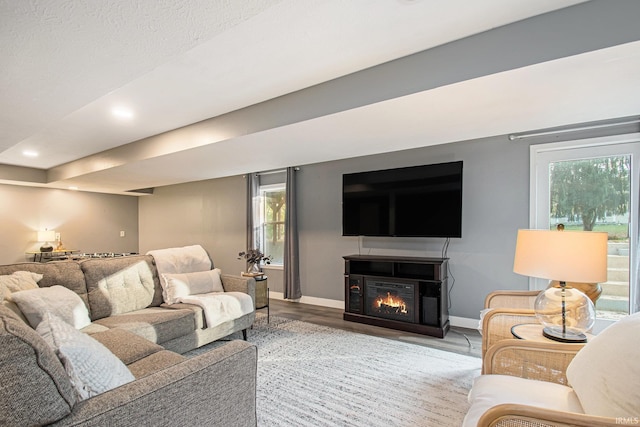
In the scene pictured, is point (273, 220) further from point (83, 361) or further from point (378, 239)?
point (83, 361)

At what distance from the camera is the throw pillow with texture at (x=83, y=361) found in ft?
3.46

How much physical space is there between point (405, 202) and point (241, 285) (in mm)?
2220

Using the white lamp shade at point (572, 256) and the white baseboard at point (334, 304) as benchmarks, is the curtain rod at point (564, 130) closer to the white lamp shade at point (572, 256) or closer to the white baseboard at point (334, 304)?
the white lamp shade at point (572, 256)

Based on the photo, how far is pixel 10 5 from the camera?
124 cm

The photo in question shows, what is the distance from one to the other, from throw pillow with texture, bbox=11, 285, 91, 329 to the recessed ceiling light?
5.63 feet

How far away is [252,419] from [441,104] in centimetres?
236

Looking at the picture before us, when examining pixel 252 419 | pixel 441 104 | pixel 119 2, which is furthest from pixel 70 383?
pixel 441 104

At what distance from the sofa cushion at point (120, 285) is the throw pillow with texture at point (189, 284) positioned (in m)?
0.15

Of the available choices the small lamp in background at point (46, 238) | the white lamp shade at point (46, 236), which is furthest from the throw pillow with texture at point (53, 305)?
the white lamp shade at point (46, 236)

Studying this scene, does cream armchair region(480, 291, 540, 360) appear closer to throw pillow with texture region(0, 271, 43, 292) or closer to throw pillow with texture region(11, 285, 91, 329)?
throw pillow with texture region(11, 285, 91, 329)

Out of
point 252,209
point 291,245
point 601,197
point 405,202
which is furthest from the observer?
point 252,209

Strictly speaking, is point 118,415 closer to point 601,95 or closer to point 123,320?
A: point 123,320

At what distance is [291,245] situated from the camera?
5109 mm

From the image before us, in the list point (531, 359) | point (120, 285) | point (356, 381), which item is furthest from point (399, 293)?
point (120, 285)
